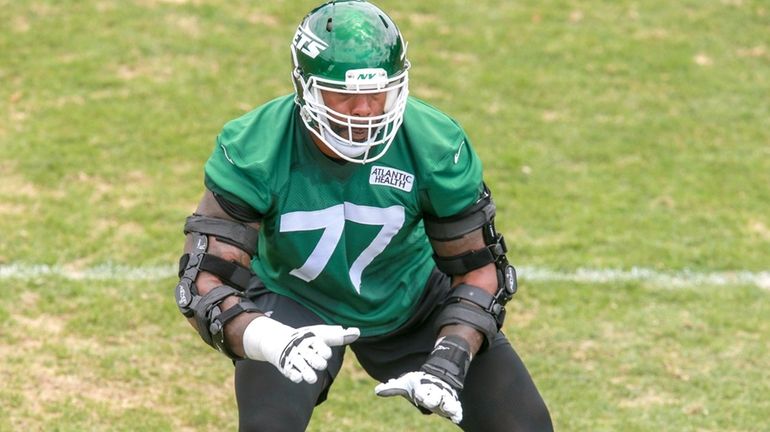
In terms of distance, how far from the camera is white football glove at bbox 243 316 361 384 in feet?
14.0

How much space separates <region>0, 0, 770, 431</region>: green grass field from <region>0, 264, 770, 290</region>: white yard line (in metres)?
0.02

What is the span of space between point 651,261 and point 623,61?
3.04 metres

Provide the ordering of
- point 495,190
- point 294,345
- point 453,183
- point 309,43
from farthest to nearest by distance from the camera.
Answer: point 495,190
point 453,183
point 309,43
point 294,345

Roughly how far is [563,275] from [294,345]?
3850 millimetres

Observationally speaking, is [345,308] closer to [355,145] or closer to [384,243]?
[384,243]

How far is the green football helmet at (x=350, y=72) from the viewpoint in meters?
4.57

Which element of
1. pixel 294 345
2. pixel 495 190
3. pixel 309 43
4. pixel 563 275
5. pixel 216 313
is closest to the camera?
pixel 294 345

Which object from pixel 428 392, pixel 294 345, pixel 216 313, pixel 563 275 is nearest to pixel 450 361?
pixel 428 392

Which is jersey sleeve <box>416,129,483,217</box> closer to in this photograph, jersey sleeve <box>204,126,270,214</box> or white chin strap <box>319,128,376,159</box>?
white chin strap <box>319,128,376,159</box>

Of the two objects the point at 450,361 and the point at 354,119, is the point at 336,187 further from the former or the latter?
the point at 450,361

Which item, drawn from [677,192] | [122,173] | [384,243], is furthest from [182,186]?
[384,243]

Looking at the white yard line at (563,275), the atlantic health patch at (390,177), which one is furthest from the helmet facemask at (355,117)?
the white yard line at (563,275)

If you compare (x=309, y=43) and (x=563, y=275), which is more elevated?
(x=309, y=43)

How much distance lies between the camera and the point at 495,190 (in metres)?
8.83
